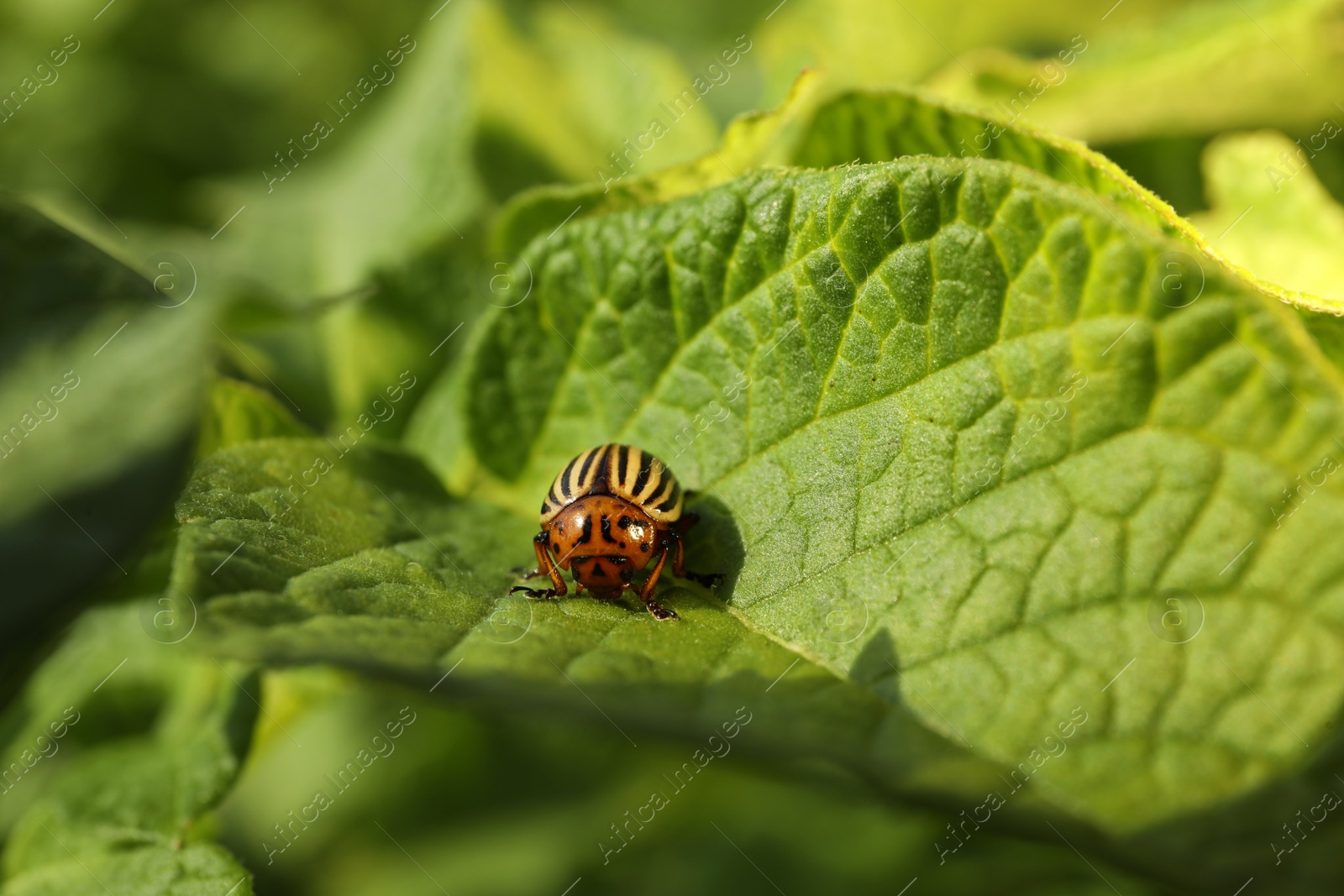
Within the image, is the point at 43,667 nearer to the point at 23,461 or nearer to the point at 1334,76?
the point at 23,461

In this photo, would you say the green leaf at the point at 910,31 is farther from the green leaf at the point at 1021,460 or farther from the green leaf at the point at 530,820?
the green leaf at the point at 530,820

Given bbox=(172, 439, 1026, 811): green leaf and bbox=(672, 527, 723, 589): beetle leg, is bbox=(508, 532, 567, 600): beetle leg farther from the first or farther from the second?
bbox=(672, 527, 723, 589): beetle leg

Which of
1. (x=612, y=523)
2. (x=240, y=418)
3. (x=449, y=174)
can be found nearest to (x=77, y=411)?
(x=240, y=418)

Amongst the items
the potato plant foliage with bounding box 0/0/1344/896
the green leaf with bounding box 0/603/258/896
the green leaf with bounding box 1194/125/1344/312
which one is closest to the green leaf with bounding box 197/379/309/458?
the potato plant foliage with bounding box 0/0/1344/896

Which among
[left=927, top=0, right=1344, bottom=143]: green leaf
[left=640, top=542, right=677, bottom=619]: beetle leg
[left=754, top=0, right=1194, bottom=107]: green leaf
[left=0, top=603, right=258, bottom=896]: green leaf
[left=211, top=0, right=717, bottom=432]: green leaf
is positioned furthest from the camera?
[left=754, top=0, right=1194, bottom=107]: green leaf

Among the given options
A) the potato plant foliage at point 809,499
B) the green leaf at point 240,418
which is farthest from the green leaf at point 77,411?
the green leaf at point 240,418

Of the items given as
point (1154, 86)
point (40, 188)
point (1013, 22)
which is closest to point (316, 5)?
point (40, 188)

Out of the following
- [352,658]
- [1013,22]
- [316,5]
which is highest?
[316,5]

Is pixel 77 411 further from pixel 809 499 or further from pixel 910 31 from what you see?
pixel 910 31
